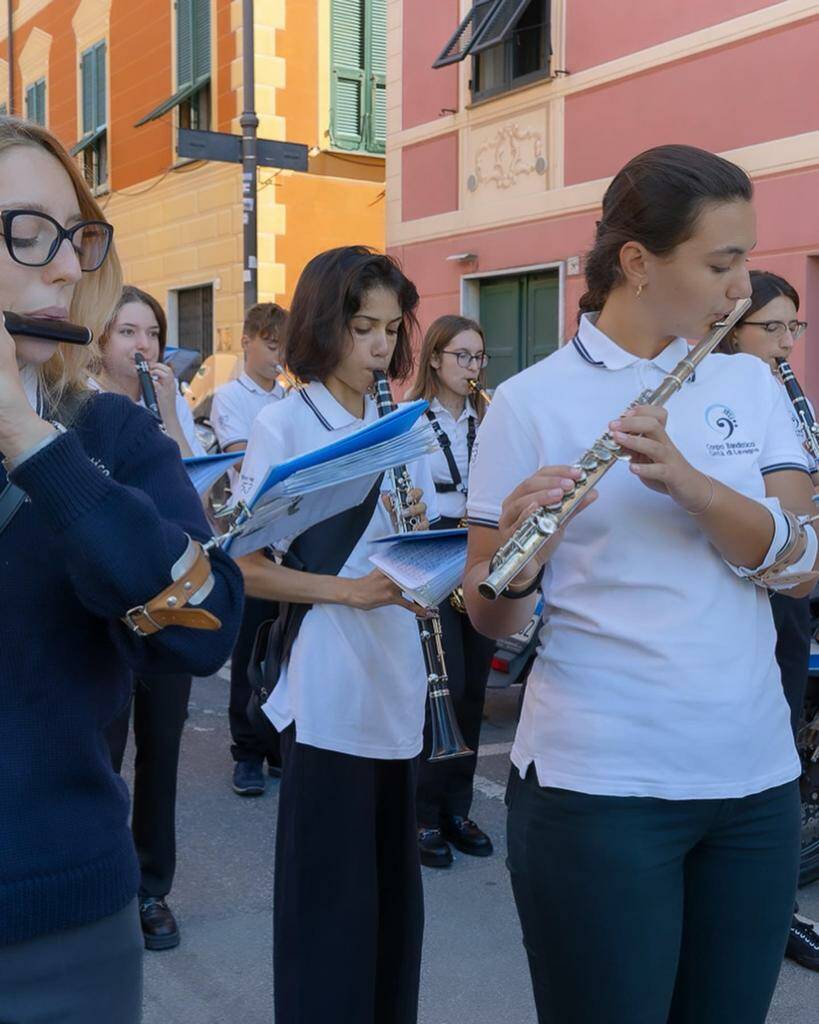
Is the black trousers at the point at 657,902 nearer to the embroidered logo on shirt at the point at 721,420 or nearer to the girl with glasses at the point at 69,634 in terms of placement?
the embroidered logo on shirt at the point at 721,420

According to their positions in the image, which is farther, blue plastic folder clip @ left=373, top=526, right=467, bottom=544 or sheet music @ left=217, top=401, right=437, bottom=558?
blue plastic folder clip @ left=373, top=526, right=467, bottom=544

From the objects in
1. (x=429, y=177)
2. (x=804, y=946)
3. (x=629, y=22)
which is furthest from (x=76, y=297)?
(x=429, y=177)

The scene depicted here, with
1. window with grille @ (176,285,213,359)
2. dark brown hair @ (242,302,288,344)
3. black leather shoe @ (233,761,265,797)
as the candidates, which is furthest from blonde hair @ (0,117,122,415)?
window with grille @ (176,285,213,359)

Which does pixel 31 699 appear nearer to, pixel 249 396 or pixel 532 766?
pixel 532 766

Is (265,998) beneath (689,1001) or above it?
beneath

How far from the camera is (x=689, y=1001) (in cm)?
183

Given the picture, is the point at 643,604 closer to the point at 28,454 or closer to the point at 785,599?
the point at 28,454

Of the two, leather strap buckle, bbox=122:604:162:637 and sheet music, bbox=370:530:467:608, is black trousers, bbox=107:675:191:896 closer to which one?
sheet music, bbox=370:530:467:608

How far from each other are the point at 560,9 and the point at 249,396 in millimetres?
5753

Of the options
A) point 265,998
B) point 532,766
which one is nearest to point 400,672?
point 532,766

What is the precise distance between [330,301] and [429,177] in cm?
923

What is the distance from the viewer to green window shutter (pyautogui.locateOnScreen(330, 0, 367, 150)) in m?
14.1

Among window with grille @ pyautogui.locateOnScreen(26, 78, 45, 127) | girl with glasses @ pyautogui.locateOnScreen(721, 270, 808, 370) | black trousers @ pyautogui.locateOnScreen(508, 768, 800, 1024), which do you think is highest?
window with grille @ pyautogui.locateOnScreen(26, 78, 45, 127)

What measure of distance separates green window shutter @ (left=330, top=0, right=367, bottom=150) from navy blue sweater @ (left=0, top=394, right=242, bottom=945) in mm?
13639
